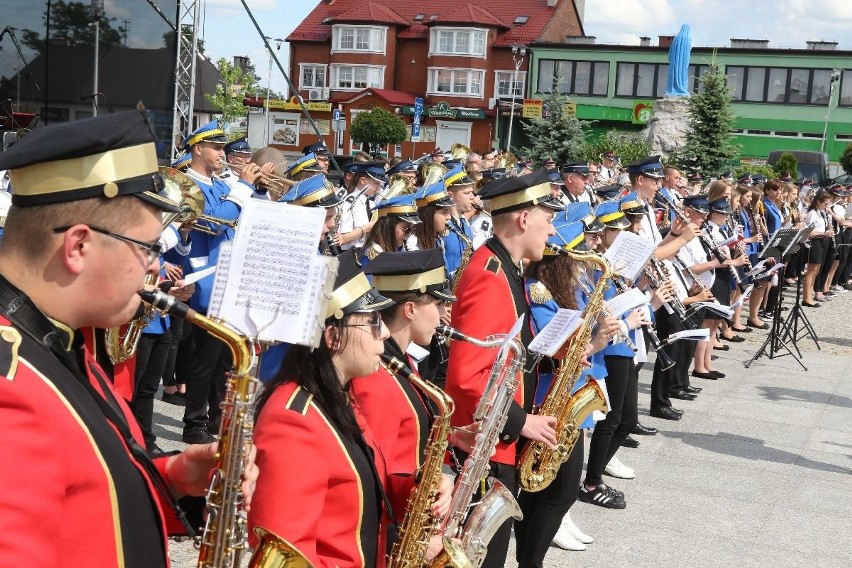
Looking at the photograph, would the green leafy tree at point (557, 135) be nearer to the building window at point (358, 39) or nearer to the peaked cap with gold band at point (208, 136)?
the building window at point (358, 39)

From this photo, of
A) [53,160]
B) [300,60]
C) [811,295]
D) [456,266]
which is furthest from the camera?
[300,60]

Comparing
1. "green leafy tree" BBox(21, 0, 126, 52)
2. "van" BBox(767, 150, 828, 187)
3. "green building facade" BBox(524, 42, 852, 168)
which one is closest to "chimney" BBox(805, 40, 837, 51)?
"green building facade" BBox(524, 42, 852, 168)

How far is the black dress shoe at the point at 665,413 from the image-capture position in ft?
30.8

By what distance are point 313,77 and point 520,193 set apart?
6526cm

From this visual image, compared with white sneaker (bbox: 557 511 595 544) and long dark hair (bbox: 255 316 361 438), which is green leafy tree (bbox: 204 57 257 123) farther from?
long dark hair (bbox: 255 316 361 438)

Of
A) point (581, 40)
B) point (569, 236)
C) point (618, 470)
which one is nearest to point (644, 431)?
point (618, 470)

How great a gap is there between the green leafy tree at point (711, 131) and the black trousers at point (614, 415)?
2796 centimetres

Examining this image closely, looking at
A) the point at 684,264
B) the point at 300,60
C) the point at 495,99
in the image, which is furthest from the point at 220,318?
the point at 300,60

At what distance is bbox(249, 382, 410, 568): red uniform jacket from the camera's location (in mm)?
2662

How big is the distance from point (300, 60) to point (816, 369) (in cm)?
6051

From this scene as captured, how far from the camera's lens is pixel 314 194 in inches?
289

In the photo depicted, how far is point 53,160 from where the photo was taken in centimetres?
186

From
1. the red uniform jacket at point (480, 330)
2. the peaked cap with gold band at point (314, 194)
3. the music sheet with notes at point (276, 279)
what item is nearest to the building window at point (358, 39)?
the peaked cap with gold band at point (314, 194)

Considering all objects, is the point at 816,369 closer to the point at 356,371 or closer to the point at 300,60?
the point at 356,371
